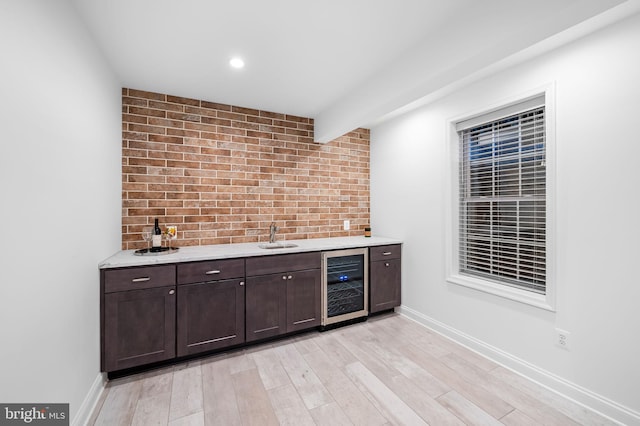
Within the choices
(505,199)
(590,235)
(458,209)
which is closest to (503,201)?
(505,199)

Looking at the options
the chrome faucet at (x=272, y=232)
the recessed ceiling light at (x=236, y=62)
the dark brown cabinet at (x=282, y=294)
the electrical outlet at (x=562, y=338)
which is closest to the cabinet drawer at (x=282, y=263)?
the dark brown cabinet at (x=282, y=294)

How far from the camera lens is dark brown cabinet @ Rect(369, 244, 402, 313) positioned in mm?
3223

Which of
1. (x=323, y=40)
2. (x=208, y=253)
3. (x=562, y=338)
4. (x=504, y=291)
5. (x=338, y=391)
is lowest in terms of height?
(x=338, y=391)

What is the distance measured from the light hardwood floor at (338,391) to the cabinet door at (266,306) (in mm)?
172

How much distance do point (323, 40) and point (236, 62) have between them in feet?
2.43

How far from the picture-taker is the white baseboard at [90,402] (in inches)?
63.0

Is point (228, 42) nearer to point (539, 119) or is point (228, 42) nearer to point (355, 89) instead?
point (355, 89)

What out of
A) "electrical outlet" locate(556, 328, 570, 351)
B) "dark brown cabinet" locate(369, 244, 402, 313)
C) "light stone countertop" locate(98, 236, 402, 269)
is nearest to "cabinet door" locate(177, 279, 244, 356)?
"light stone countertop" locate(98, 236, 402, 269)

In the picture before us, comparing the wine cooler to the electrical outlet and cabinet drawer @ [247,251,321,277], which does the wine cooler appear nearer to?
cabinet drawer @ [247,251,321,277]

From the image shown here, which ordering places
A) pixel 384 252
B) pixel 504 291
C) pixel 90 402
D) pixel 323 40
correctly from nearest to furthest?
pixel 90 402 < pixel 323 40 < pixel 504 291 < pixel 384 252

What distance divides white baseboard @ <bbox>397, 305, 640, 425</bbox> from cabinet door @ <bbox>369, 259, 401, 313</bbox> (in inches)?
21.0

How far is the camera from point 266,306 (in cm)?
263

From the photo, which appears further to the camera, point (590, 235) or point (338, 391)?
point (338, 391)

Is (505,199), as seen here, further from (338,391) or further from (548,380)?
(338,391)
